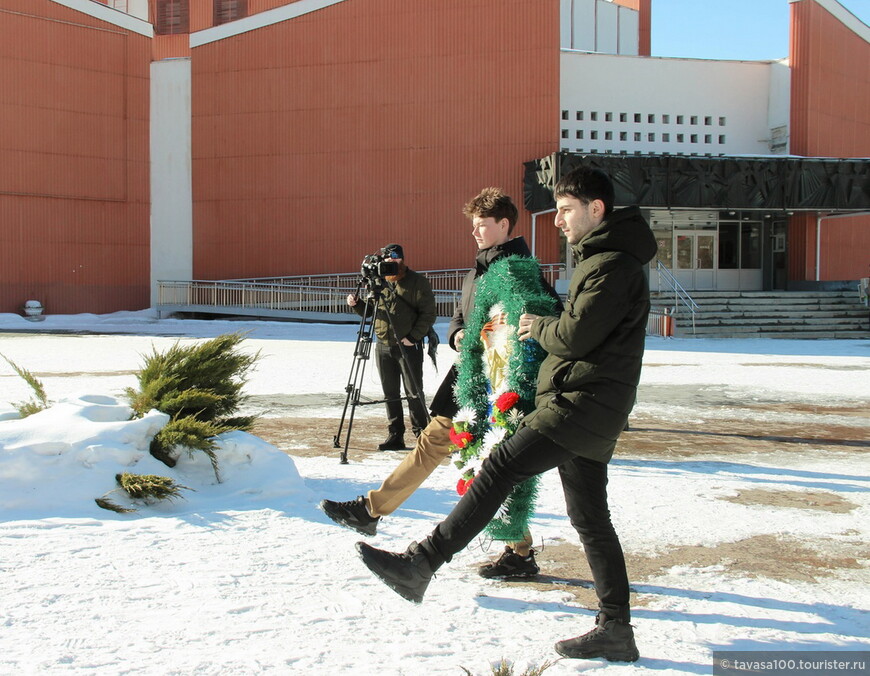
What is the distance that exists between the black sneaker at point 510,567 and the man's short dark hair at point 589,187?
5.57 feet

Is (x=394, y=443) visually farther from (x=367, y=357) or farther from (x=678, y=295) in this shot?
(x=678, y=295)

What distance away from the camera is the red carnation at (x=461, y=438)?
3.96 meters

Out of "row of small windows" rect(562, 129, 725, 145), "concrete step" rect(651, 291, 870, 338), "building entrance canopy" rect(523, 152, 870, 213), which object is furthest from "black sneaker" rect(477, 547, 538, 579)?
"row of small windows" rect(562, 129, 725, 145)

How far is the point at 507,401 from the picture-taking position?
3725mm

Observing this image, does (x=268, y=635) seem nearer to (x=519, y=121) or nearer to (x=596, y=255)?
(x=596, y=255)

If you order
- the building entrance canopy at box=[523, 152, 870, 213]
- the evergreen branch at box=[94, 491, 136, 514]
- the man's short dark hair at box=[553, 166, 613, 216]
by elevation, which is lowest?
the evergreen branch at box=[94, 491, 136, 514]

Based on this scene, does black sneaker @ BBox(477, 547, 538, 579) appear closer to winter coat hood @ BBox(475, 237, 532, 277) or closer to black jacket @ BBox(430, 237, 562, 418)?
black jacket @ BBox(430, 237, 562, 418)

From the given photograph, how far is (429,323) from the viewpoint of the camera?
7.48 meters

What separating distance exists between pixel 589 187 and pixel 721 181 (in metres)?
26.0

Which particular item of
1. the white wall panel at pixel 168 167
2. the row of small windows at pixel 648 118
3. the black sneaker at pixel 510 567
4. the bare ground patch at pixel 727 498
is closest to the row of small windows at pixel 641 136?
the row of small windows at pixel 648 118

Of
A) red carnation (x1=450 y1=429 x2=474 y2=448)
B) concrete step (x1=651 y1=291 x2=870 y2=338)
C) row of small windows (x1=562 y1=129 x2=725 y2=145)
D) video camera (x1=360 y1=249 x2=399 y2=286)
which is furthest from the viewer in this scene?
row of small windows (x1=562 y1=129 x2=725 y2=145)

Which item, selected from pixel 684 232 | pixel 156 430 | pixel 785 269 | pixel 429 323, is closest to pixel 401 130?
pixel 684 232

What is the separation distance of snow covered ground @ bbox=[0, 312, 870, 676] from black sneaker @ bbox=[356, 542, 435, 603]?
0.51ft

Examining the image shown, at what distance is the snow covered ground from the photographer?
10.3 feet
